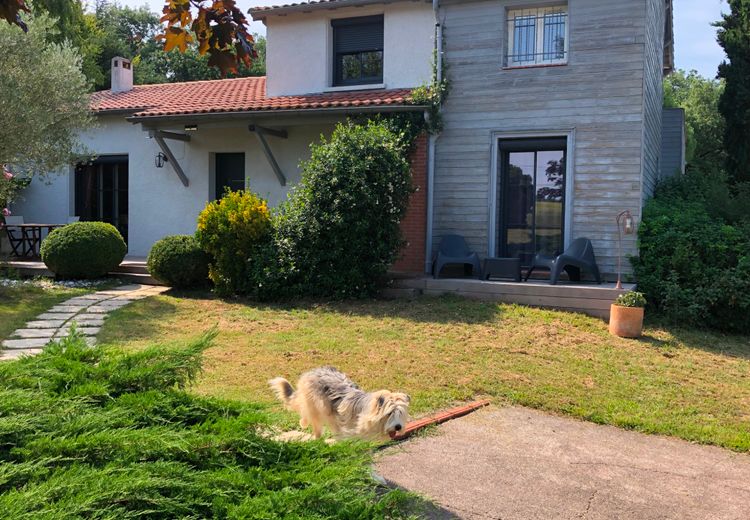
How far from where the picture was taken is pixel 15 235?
628 inches

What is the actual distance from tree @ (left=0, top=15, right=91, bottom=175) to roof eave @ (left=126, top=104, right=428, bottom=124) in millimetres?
1436

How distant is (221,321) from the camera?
9.27 meters

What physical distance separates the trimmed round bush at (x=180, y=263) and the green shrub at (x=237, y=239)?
55cm

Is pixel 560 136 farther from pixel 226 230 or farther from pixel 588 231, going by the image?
pixel 226 230

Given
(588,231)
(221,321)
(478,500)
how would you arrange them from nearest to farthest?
(478,500) < (221,321) < (588,231)

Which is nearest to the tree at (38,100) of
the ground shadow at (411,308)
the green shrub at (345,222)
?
the ground shadow at (411,308)

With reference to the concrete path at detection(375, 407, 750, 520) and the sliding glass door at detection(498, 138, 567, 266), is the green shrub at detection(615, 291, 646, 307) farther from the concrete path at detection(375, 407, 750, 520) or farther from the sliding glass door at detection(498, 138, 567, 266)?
the concrete path at detection(375, 407, 750, 520)

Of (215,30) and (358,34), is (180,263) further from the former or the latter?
(215,30)

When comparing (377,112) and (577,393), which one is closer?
(577,393)

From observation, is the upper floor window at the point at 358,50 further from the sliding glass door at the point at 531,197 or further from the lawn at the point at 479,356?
the lawn at the point at 479,356

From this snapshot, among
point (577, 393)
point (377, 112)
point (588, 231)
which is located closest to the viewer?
point (577, 393)

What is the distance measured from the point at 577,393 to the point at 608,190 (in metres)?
5.89

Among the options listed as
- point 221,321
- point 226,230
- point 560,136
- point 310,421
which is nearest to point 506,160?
point 560,136

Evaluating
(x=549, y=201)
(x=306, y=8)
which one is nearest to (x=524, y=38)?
(x=549, y=201)
